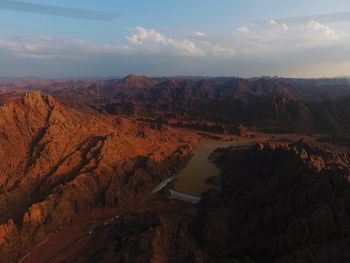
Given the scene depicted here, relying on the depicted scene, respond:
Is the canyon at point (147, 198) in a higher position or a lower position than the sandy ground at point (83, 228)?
higher

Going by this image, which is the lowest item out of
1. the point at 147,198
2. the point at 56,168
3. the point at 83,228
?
the point at 83,228

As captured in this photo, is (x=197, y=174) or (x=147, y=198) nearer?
(x=147, y=198)

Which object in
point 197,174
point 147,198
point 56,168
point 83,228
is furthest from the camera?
point 197,174

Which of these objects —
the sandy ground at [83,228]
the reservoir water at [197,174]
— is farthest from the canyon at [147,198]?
the reservoir water at [197,174]

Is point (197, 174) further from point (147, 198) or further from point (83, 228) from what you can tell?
point (83, 228)

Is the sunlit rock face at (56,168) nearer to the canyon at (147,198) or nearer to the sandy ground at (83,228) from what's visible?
the canyon at (147,198)

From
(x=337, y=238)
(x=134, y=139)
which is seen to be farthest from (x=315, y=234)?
(x=134, y=139)

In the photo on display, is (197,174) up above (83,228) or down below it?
above

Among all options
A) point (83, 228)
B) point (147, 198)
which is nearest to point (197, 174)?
point (147, 198)

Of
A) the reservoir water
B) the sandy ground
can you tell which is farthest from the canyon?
the reservoir water

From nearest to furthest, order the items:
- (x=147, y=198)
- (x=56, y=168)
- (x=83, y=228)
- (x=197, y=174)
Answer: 1. (x=83, y=228)
2. (x=147, y=198)
3. (x=56, y=168)
4. (x=197, y=174)

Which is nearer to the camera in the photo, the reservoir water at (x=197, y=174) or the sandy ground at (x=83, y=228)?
the sandy ground at (x=83, y=228)
